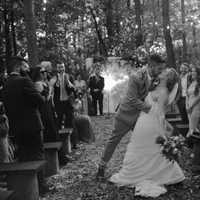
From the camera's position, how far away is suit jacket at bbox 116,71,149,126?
20.9 ft

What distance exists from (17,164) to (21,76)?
1307 mm

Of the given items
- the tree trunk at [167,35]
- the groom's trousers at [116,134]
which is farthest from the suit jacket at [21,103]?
the tree trunk at [167,35]

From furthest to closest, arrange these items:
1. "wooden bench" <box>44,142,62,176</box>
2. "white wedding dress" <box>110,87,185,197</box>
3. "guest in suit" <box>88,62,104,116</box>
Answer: "guest in suit" <box>88,62,104,116</box>, "wooden bench" <box>44,142,62,176</box>, "white wedding dress" <box>110,87,185,197</box>

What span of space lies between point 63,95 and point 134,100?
4080 millimetres

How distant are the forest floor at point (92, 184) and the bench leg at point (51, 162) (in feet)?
0.47

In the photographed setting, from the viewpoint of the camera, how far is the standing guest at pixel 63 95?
10.2 meters

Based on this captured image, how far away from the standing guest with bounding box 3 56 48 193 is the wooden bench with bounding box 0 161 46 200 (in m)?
0.45

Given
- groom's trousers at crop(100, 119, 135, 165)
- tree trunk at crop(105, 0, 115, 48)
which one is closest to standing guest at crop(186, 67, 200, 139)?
groom's trousers at crop(100, 119, 135, 165)

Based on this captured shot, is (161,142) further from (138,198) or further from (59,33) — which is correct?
(59,33)

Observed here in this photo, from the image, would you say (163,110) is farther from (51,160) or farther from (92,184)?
(51,160)

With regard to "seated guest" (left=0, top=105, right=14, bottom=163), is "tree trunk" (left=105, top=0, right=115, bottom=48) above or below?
above

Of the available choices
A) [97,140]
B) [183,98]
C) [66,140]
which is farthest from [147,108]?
[183,98]

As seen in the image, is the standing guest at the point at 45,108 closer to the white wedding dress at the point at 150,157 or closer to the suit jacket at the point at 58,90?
the white wedding dress at the point at 150,157

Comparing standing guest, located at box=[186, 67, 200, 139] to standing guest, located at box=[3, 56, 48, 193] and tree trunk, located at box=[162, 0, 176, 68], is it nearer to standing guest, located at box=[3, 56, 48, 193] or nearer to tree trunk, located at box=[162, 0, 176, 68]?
standing guest, located at box=[3, 56, 48, 193]
